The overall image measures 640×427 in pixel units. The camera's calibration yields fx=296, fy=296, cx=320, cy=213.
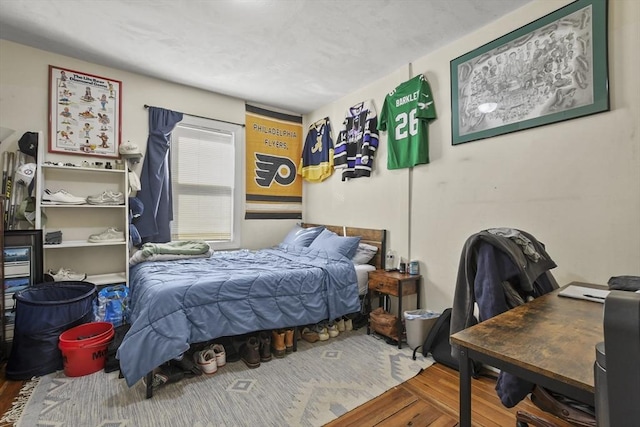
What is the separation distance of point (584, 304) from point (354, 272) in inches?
70.7

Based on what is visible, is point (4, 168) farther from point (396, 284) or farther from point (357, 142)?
point (396, 284)

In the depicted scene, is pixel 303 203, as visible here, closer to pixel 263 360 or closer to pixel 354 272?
pixel 354 272

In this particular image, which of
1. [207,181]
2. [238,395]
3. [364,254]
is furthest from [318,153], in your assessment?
[238,395]

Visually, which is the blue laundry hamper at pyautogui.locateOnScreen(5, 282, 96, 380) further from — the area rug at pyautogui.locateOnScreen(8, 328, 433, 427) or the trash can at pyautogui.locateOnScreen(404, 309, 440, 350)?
the trash can at pyautogui.locateOnScreen(404, 309, 440, 350)

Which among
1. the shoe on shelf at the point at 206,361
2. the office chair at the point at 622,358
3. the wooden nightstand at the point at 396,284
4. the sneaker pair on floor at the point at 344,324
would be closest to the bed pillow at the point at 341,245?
the wooden nightstand at the point at 396,284

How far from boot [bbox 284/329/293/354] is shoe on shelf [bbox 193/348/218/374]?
563mm

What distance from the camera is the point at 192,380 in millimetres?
2062

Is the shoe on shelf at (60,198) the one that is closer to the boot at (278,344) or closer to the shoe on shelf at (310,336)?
the boot at (278,344)

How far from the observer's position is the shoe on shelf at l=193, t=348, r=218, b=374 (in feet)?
7.02

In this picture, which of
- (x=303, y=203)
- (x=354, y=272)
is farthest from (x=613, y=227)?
(x=303, y=203)

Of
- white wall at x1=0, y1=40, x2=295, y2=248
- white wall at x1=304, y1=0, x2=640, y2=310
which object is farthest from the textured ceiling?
white wall at x1=304, y1=0, x2=640, y2=310

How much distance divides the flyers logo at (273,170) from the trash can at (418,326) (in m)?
2.58

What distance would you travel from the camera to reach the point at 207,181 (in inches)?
148

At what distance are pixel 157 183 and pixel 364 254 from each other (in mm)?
2399
